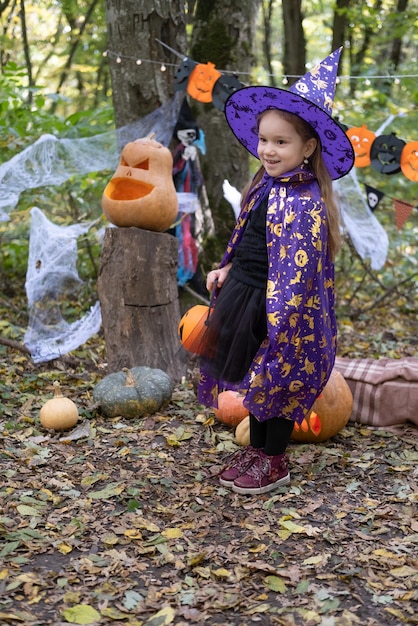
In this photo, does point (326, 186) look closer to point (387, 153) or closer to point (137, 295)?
point (137, 295)

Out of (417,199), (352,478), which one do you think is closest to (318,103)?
(352,478)

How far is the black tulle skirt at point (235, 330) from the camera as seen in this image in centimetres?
333

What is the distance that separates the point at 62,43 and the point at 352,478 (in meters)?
12.7

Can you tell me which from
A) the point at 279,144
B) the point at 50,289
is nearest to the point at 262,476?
the point at 279,144

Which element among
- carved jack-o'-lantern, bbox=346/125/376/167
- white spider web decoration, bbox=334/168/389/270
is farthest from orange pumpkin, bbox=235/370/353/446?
white spider web decoration, bbox=334/168/389/270

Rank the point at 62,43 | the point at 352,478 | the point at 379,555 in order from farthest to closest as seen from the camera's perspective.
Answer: the point at 62,43 < the point at 352,478 < the point at 379,555

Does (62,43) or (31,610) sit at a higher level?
(62,43)

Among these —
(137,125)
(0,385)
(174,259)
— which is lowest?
(0,385)

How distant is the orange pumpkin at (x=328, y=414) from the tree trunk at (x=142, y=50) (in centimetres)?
295

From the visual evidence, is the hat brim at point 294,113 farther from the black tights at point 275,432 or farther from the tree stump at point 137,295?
the tree stump at point 137,295

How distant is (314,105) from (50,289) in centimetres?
310

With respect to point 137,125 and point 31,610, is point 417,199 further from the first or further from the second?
point 31,610

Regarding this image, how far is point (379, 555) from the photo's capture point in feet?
9.39

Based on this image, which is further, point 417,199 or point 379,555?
point 417,199
